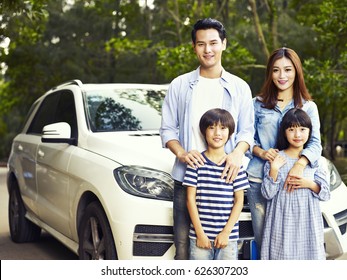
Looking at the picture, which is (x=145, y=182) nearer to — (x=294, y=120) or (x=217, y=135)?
(x=217, y=135)

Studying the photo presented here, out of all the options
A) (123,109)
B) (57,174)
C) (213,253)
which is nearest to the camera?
(213,253)

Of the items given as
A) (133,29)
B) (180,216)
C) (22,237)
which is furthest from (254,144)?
(133,29)

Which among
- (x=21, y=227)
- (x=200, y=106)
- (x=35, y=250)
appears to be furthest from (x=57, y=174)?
(x=200, y=106)

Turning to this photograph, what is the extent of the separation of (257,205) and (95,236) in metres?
1.26

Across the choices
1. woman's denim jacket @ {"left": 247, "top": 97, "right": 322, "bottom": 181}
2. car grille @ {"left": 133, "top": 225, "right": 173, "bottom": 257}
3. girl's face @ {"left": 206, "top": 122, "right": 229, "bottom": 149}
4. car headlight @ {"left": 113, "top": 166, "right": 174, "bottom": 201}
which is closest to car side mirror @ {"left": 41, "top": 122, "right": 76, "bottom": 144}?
car headlight @ {"left": 113, "top": 166, "right": 174, "bottom": 201}

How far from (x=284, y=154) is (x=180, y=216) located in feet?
2.38

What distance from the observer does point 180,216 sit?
3.60 meters

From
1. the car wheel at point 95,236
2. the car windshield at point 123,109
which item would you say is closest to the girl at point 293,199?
the car wheel at point 95,236

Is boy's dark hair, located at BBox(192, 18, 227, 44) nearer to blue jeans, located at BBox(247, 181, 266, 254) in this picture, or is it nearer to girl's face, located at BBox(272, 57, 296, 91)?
girl's face, located at BBox(272, 57, 296, 91)

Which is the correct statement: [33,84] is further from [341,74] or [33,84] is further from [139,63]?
[341,74]

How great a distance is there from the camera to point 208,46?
347 cm

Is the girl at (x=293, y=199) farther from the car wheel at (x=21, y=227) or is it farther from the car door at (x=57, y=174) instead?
the car wheel at (x=21, y=227)

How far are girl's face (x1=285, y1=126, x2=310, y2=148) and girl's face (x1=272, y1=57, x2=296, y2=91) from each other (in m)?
0.28

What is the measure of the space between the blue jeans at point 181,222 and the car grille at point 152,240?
229 millimetres
